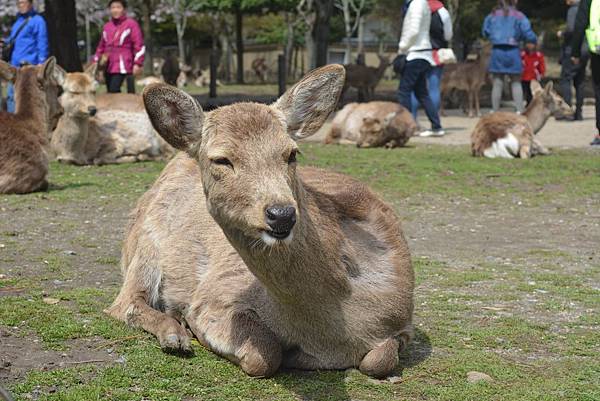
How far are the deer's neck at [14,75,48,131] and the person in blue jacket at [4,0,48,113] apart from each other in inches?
163

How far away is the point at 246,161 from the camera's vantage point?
3.89 metres

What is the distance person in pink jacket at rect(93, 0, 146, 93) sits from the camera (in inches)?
596

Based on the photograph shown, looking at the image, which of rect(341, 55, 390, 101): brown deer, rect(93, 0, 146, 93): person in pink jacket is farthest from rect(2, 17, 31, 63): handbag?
rect(341, 55, 390, 101): brown deer

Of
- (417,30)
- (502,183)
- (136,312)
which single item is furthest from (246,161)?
(417,30)

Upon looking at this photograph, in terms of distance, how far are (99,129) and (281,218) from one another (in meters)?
10.1

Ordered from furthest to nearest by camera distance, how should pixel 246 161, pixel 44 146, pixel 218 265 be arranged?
pixel 44 146 < pixel 218 265 < pixel 246 161

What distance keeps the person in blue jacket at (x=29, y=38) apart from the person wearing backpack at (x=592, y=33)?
8.09 metres

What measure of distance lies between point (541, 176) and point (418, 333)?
289 inches

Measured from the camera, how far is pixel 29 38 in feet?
48.5

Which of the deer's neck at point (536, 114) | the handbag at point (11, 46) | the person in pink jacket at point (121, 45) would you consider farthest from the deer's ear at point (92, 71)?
the deer's neck at point (536, 114)

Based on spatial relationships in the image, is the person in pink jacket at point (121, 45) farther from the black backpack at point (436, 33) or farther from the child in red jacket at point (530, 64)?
the child in red jacket at point (530, 64)

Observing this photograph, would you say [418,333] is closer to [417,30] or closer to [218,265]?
[218,265]

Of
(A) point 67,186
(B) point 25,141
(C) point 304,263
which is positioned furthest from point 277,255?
(A) point 67,186

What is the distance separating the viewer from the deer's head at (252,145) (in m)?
3.71
